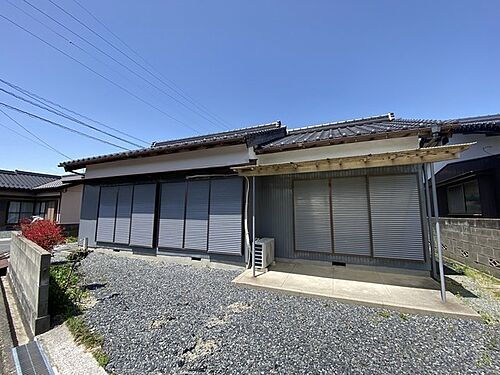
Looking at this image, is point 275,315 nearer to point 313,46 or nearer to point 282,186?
point 282,186

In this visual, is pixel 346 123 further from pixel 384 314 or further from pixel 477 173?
pixel 384 314

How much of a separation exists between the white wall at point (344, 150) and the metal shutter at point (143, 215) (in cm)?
377

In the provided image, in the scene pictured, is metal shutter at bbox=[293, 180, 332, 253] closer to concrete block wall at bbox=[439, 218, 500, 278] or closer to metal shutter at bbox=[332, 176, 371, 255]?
metal shutter at bbox=[332, 176, 371, 255]

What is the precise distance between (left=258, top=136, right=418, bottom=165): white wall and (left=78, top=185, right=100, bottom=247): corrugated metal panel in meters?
6.56

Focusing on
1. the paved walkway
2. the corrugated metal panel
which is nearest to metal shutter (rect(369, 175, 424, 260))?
the paved walkway

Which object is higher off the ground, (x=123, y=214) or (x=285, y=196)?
(x=285, y=196)

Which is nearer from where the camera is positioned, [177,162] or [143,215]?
[177,162]

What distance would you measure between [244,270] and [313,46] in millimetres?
7309

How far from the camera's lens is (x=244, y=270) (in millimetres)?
5258

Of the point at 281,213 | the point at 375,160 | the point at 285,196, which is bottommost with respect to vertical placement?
the point at 281,213

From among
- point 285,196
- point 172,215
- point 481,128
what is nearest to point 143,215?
point 172,215

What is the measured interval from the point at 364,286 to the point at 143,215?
6.34m

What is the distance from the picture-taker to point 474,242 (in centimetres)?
515

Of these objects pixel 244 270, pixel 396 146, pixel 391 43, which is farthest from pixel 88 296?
pixel 391 43
